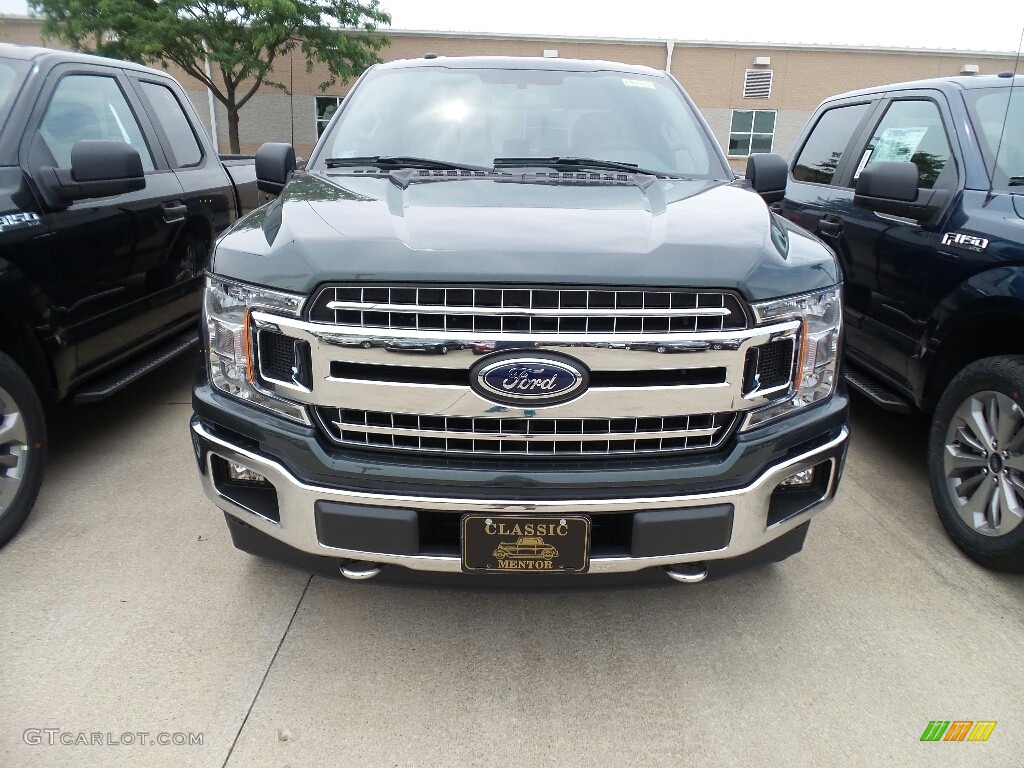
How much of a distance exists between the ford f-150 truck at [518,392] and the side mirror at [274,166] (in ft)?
3.70

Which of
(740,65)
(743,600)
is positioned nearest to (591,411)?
(743,600)

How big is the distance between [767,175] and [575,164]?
897 millimetres

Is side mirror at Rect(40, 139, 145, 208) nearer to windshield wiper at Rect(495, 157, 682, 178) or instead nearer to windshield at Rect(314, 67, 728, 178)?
windshield at Rect(314, 67, 728, 178)

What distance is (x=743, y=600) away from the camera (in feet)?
8.82

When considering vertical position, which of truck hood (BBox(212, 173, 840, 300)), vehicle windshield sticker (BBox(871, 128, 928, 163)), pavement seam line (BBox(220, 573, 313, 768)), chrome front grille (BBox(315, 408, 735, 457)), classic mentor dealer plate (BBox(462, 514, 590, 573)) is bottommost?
pavement seam line (BBox(220, 573, 313, 768))

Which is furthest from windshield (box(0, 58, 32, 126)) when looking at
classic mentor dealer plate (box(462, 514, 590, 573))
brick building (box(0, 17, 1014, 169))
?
brick building (box(0, 17, 1014, 169))

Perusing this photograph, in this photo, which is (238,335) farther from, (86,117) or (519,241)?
(86,117)

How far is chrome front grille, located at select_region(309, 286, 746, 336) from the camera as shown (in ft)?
6.15

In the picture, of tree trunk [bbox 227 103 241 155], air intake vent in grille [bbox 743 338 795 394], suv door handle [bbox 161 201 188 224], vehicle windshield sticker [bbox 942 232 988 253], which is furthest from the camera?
tree trunk [bbox 227 103 241 155]

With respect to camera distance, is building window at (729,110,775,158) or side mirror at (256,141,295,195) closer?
side mirror at (256,141,295,195)

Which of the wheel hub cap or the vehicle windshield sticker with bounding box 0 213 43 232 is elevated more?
the vehicle windshield sticker with bounding box 0 213 43 232

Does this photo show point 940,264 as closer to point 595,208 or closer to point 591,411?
point 595,208

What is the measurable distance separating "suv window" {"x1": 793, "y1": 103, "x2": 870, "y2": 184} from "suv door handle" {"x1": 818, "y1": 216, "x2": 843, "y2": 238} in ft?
1.38

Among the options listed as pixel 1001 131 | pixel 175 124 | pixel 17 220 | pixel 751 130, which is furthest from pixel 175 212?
pixel 751 130
